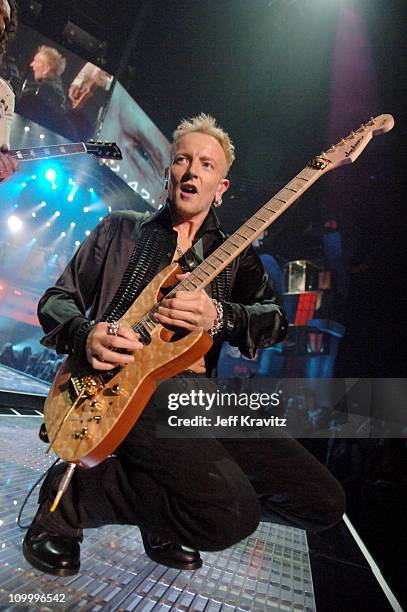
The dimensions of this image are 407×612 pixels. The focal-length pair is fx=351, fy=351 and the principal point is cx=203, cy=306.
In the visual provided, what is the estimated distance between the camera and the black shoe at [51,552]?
1358 mm

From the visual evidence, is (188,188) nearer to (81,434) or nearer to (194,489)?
(81,434)

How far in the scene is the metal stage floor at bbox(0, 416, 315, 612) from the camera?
129cm

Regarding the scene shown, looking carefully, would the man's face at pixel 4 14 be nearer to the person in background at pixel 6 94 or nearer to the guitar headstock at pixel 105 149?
the person in background at pixel 6 94

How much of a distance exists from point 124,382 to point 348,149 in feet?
5.54

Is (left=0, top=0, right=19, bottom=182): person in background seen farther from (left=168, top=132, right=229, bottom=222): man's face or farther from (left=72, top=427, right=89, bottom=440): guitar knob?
(left=72, top=427, right=89, bottom=440): guitar knob

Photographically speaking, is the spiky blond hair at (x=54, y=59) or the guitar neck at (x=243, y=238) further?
the spiky blond hair at (x=54, y=59)

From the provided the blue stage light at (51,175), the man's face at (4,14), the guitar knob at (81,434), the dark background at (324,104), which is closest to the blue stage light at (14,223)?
the blue stage light at (51,175)

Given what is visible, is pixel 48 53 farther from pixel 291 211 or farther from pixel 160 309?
pixel 160 309

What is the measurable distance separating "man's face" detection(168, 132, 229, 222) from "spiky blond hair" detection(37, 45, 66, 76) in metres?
8.30

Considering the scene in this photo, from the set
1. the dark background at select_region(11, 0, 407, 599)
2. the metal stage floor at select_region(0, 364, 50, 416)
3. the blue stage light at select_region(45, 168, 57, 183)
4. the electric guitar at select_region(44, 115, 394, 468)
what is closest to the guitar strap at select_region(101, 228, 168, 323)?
the electric guitar at select_region(44, 115, 394, 468)

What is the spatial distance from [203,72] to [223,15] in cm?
81

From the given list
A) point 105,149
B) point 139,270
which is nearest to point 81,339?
point 139,270

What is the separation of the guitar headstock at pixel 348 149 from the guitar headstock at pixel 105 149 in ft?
10.5

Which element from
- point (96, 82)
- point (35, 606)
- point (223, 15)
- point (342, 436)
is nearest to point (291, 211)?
point (223, 15)
